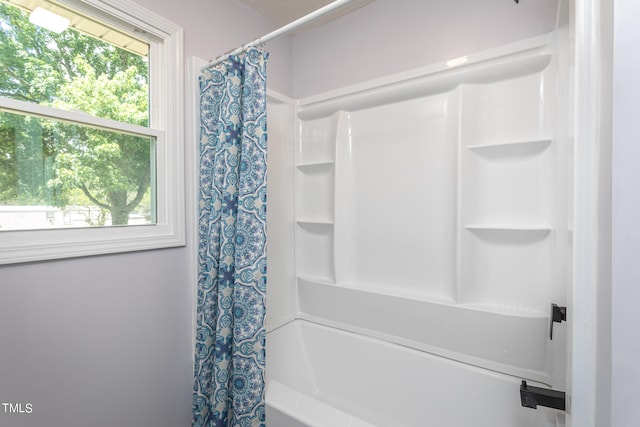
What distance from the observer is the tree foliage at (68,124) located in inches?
41.0


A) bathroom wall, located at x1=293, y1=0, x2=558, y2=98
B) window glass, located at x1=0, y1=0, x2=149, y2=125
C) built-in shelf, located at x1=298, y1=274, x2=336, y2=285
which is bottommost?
built-in shelf, located at x1=298, y1=274, x2=336, y2=285

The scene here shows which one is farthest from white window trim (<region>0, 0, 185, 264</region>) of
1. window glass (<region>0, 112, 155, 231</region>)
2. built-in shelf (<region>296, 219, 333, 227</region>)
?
built-in shelf (<region>296, 219, 333, 227</region>)

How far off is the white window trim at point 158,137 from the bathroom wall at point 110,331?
5 cm

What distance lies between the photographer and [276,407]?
4.09ft

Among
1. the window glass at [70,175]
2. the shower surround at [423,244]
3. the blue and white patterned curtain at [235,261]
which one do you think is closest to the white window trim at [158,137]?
the window glass at [70,175]

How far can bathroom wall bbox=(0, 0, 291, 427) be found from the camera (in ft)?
3.36

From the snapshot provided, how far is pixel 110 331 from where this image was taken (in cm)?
122

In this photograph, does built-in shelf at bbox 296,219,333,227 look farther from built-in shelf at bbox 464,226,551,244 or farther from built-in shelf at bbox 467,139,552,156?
built-in shelf at bbox 467,139,552,156

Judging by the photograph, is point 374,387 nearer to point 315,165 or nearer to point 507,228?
point 507,228

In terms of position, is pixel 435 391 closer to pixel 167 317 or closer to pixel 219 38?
pixel 167 317

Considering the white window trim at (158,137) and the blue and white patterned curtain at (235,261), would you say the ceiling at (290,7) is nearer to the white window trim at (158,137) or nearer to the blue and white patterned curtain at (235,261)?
the white window trim at (158,137)

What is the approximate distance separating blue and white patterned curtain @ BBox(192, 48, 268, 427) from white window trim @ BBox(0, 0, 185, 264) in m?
0.19

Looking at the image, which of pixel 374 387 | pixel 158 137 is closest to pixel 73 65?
pixel 158 137

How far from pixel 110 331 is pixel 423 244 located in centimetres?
163
